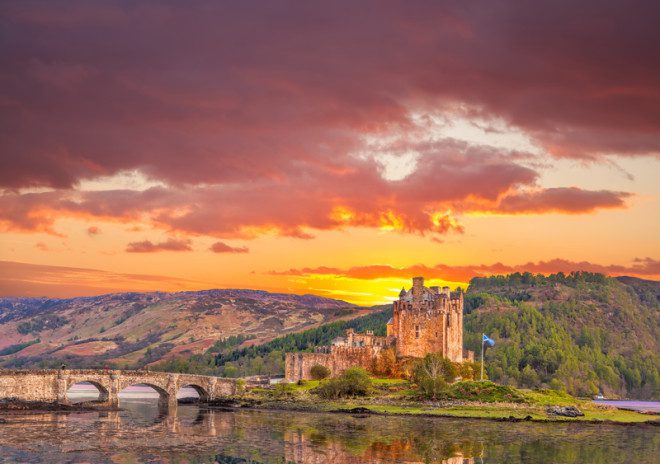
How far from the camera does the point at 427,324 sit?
5438 inches

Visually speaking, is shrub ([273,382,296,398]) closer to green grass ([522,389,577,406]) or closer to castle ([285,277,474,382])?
castle ([285,277,474,382])

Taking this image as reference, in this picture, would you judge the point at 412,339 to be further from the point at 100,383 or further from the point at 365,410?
the point at 100,383

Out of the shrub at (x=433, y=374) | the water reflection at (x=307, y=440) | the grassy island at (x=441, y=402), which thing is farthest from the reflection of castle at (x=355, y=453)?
the shrub at (x=433, y=374)

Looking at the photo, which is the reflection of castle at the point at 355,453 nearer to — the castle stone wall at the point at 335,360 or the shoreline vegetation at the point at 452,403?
the shoreline vegetation at the point at 452,403

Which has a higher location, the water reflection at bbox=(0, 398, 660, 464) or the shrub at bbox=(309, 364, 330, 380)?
the shrub at bbox=(309, 364, 330, 380)

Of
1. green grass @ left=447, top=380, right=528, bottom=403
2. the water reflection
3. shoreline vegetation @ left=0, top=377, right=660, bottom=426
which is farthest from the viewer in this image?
green grass @ left=447, top=380, right=528, bottom=403

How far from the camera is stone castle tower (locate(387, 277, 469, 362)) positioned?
451 ft

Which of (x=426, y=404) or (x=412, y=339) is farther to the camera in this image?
(x=412, y=339)

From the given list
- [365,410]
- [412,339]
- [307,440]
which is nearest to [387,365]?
[412,339]

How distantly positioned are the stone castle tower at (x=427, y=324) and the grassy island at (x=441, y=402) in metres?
8.89

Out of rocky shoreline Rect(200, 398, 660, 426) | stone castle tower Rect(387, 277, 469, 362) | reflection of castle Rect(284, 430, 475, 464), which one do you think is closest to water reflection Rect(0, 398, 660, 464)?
reflection of castle Rect(284, 430, 475, 464)

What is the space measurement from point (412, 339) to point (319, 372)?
1722cm

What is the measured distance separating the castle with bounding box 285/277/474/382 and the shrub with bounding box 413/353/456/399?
7.99 meters

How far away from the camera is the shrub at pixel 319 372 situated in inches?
5463
